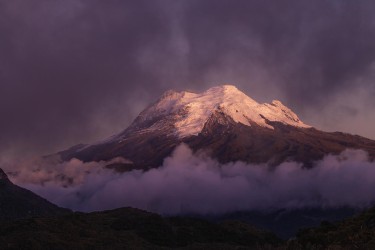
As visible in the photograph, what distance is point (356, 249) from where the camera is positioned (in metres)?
174

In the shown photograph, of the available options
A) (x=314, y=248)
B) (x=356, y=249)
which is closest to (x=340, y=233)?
(x=314, y=248)

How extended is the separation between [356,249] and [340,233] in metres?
23.0

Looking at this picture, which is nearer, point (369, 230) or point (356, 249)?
point (356, 249)

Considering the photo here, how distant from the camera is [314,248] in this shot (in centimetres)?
19375

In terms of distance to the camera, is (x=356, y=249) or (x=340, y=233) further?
(x=340, y=233)

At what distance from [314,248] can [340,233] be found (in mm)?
10029

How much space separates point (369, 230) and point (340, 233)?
465 inches

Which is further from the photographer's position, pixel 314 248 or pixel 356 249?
pixel 314 248

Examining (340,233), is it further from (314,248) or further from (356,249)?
(356,249)

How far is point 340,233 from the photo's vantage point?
196875 mm

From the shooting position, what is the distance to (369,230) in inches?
7367

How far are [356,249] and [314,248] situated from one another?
2154 centimetres
